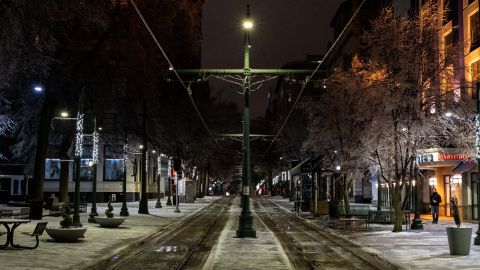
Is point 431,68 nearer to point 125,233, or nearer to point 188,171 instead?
point 125,233

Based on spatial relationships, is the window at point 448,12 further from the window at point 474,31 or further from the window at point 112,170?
the window at point 112,170

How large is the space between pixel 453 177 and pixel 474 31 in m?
9.30

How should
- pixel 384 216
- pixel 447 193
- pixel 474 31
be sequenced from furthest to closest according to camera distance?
pixel 447 193
pixel 474 31
pixel 384 216

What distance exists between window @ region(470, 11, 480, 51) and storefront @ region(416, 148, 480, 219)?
6.21m

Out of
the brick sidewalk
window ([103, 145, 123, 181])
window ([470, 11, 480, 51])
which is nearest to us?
the brick sidewalk

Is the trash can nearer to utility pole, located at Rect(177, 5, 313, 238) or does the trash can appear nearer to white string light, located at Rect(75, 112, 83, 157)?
white string light, located at Rect(75, 112, 83, 157)

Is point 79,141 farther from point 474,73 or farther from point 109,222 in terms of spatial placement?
point 474,73

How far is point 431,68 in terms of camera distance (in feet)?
92.7

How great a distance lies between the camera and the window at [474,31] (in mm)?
35938

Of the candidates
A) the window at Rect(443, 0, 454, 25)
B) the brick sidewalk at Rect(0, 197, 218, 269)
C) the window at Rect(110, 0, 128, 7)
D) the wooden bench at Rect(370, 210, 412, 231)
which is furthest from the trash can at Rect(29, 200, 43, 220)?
the window at Rect(443, 0, 454, 25)

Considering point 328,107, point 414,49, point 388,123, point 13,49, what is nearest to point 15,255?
point 13,49

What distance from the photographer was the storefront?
116 ft

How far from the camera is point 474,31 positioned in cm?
3659

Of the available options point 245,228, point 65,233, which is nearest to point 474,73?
point 245,228
